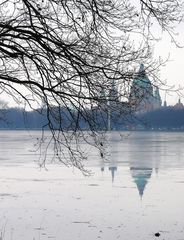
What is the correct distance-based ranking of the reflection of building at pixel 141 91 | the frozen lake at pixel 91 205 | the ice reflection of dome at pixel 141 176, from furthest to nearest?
the ice reflection of dome at pixel 141 176, the frozen lake at pixel 91 205, the reflection of building at pixel 141 91

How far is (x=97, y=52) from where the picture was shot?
598cm

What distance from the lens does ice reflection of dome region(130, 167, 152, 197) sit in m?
18.2

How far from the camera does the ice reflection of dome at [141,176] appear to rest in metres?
18.2

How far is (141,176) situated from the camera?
72.1 ft

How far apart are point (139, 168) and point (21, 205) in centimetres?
1228

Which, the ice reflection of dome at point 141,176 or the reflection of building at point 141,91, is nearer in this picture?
the reflection of building at point 141,91

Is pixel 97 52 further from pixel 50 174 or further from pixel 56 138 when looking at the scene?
pixel 50 174

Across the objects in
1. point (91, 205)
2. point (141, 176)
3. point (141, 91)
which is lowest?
point (91, 205)

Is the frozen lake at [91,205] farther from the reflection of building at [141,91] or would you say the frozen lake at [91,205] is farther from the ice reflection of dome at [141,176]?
the reflection of building at [141,91]

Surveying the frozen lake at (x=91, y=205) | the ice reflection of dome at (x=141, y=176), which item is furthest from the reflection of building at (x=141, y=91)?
the ice reflection of dome at (x=141, y=176)

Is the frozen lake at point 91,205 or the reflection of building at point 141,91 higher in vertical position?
the reflection of building at point 141,91

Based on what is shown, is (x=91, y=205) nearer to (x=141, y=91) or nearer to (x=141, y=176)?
(x=141, y=176)

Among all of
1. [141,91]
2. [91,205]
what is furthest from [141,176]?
[141,91]

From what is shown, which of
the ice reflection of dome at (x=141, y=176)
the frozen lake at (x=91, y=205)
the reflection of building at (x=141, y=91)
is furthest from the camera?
the ice reflection of dome at (x=141, y=176)
